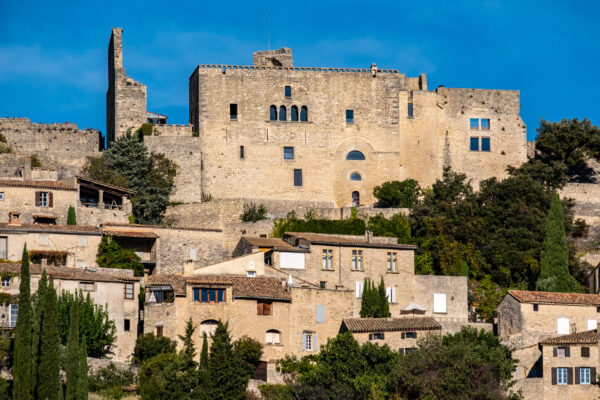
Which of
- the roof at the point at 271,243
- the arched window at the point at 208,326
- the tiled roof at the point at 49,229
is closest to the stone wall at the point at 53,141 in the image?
the tiled roof at the point at 49,229

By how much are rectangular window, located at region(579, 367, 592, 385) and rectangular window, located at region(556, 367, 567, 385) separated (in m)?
0.63

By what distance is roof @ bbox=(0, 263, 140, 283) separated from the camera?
58.7 metres

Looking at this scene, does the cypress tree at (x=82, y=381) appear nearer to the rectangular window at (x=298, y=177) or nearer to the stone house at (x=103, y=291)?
Result: the stone house at (x=103, y=291)

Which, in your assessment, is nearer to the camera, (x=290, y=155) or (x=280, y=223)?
(x=280, y=223)

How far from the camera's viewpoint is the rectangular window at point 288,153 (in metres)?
78.5

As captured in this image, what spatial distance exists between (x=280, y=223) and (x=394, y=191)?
8457mm

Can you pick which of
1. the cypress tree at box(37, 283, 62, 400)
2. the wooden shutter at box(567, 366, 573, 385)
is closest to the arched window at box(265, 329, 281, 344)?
the cypress tree at box(37, 283, 62, 400)

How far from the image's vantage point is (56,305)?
53.7 m

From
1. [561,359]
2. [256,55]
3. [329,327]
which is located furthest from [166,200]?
[561,359]

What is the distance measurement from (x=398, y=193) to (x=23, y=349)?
3016cm

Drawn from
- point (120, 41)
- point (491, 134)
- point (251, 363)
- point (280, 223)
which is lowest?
point (251, 363)

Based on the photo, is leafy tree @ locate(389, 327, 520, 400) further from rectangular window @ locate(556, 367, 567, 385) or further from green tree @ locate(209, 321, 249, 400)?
Result: green tree @ locate(209, 321, 249, 400)

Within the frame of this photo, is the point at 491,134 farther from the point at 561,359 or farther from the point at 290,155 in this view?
the point at 561,359

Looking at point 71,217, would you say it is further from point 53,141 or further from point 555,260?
point 555,260
